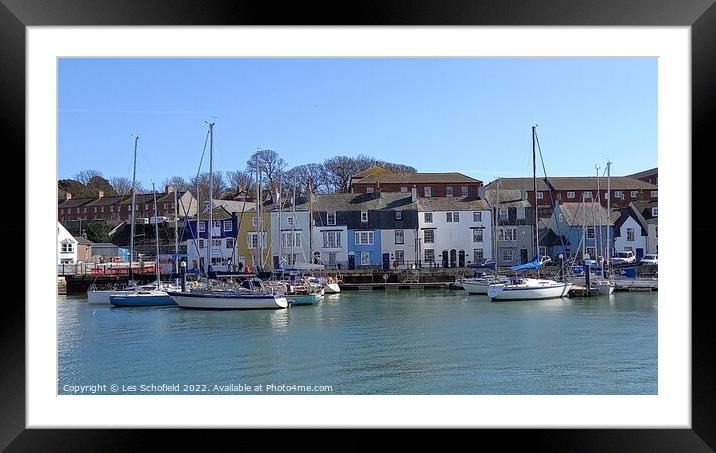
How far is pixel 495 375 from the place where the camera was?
933 cm

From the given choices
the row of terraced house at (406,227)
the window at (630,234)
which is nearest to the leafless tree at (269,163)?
the row of terraced house at (406,227)

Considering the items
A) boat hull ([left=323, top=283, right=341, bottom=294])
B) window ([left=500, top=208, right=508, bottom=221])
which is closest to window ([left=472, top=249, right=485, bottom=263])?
window ([left=500, top=208, right=508, bottom=221])

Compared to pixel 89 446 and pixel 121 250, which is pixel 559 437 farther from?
pixel 121 250

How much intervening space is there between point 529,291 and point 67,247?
18.3 metres

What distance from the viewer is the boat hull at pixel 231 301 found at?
60.0 feet

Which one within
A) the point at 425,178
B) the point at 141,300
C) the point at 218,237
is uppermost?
the point at 425,178

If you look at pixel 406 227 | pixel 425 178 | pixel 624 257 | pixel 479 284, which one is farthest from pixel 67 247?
pixel 624 257

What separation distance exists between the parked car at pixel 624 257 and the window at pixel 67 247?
71.2 ft

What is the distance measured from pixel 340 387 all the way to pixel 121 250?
23.7m

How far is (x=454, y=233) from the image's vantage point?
97.1 ft

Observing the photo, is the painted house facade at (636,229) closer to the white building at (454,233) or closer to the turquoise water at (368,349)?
the white building at (454,233)
